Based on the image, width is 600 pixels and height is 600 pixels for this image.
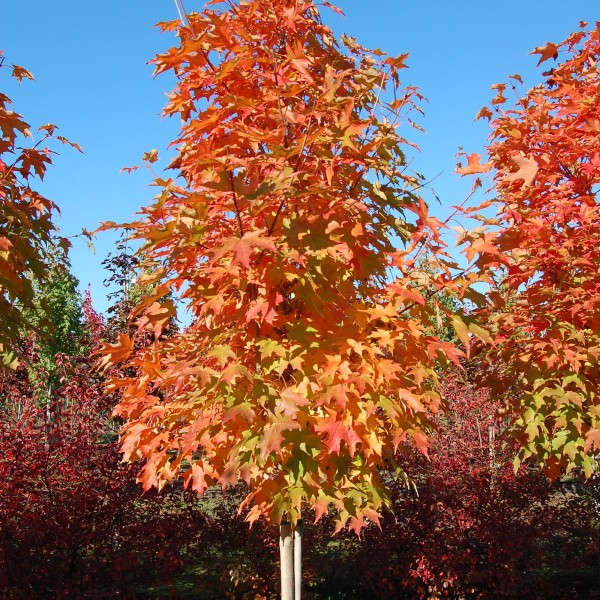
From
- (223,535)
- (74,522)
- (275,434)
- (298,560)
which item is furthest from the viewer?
(223,535)

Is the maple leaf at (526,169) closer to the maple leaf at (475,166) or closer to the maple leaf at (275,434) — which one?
the maple leaf at (475,166)

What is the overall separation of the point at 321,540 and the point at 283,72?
524 cm

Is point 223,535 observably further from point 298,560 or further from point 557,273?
point 557,273

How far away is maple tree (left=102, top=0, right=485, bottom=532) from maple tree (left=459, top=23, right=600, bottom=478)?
1118mm

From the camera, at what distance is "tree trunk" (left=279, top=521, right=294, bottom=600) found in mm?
3223

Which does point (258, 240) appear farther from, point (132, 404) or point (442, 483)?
point (442, 483)

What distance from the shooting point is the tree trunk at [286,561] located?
322 centimetres

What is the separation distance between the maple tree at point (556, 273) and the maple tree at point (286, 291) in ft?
3.67

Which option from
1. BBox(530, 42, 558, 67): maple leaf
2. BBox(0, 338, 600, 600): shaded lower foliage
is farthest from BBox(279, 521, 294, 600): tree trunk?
BBox(530, 42, 558, 67): maple leaf

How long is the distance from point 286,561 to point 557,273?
A: 117 inches

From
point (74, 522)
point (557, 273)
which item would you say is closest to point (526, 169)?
point (557, 273)

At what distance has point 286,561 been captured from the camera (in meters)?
3.26

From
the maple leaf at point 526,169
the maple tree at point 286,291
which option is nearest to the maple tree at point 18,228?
the maple tree at point 286,291

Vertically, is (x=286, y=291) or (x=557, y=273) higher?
(x=557, y=273)
